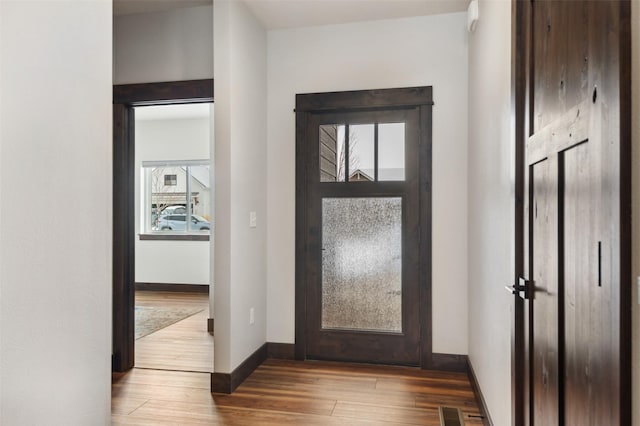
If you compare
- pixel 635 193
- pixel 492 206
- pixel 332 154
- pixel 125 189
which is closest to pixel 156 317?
pixel 125 189

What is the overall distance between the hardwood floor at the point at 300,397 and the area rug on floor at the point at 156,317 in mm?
1375

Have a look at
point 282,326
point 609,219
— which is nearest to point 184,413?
point 282,326

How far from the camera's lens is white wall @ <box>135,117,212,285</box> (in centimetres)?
714

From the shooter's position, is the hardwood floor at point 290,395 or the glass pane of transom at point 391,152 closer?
the hardwood floor at point 290,395

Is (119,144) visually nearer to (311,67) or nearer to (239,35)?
(239,35)

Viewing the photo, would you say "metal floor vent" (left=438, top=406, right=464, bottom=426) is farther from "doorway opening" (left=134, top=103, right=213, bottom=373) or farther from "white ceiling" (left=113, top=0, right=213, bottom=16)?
"doorway opening" (left=134, top=103, right=213, bottom=373)

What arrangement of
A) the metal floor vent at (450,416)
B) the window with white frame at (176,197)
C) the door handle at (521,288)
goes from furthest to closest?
the window with white frame at (176,197), the metal floor vent at (450,416), the door handle at (521,288)

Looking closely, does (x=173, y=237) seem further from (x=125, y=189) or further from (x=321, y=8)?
(x=321, y=8)

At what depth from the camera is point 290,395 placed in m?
2.93

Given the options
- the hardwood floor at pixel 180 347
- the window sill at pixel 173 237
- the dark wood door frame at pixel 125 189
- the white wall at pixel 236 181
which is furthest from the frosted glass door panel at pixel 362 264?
the window sill at pixel 173 237

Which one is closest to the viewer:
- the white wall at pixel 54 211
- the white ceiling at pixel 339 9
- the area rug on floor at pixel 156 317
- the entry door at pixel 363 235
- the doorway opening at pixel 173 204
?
the white wall at pixel 54 211

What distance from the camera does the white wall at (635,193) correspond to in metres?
0.82

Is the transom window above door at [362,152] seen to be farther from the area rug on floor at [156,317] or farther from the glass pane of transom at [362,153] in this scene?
the area rug on floor at [156,317]

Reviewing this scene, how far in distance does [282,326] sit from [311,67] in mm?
2132
